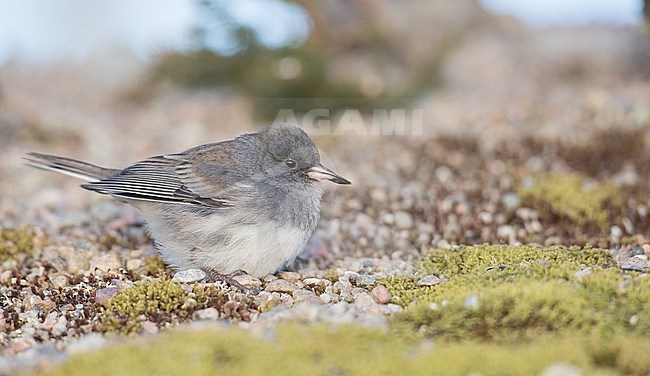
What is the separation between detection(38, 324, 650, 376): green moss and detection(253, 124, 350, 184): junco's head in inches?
62.0

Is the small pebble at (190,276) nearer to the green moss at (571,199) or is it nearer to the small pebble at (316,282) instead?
Answer: the small pebble at (316,282)

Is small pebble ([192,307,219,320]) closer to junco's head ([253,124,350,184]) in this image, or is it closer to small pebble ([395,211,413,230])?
junco's head ([253,124,350,184])

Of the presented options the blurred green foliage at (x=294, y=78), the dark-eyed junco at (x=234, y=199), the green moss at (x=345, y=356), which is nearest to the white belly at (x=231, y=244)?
the dark-eyed junco at (x=234, y=199)

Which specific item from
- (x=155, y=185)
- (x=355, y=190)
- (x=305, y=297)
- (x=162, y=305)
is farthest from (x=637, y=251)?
(x=155, y=185)

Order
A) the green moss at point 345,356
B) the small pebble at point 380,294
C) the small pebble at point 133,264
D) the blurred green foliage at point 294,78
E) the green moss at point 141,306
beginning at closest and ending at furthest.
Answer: the green moss at point 345,356, the green moss at point 141,306, the small pebble at point 380,294, the small pebble at point 133,264, the blurred green foliage at point 294,78

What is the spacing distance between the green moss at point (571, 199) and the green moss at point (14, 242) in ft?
12.4

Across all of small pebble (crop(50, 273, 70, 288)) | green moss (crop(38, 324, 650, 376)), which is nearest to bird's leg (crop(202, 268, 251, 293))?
small pebble (crop(50, 273, 70, 288))

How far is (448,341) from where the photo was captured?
3197mm

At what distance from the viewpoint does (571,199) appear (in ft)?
18.6

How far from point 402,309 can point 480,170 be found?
3.14 meters

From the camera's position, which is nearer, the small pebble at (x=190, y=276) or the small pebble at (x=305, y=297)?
the small pebble at (x=305, y=297)

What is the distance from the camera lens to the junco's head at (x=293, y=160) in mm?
4602

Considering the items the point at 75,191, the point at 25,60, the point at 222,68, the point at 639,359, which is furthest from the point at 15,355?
the point at 25,60

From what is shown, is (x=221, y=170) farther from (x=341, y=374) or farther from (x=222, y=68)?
(x=222, y=68)
